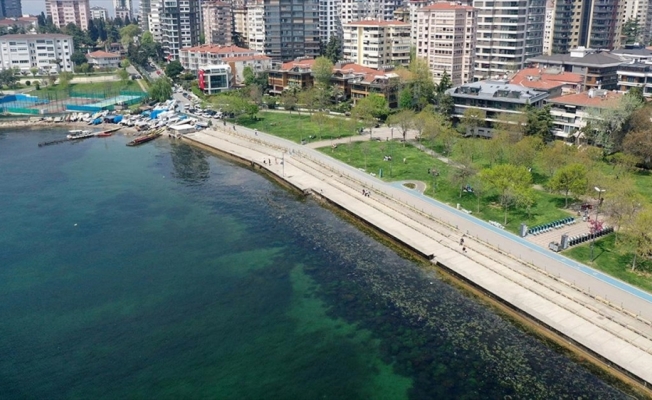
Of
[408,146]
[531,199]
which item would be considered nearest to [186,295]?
[531,199]

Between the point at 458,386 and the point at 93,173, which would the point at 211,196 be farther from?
the point at 458,386

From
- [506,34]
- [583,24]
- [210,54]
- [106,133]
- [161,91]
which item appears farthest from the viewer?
[583,24]

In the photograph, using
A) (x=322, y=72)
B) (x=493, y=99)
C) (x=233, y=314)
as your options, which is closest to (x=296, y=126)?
(x=322, y=72)

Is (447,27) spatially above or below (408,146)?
above

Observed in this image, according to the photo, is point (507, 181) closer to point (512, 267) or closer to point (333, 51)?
point (512, 267)

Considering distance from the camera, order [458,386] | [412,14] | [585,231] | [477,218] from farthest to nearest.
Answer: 1. [412,14]
2. [477,218]
3. [585,231]
4. [458,386]

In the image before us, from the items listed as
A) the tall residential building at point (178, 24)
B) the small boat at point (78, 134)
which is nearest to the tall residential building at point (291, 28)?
the tall residential building at point (178, 24)

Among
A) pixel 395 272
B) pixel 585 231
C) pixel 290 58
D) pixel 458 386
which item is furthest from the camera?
pixel 290 58
